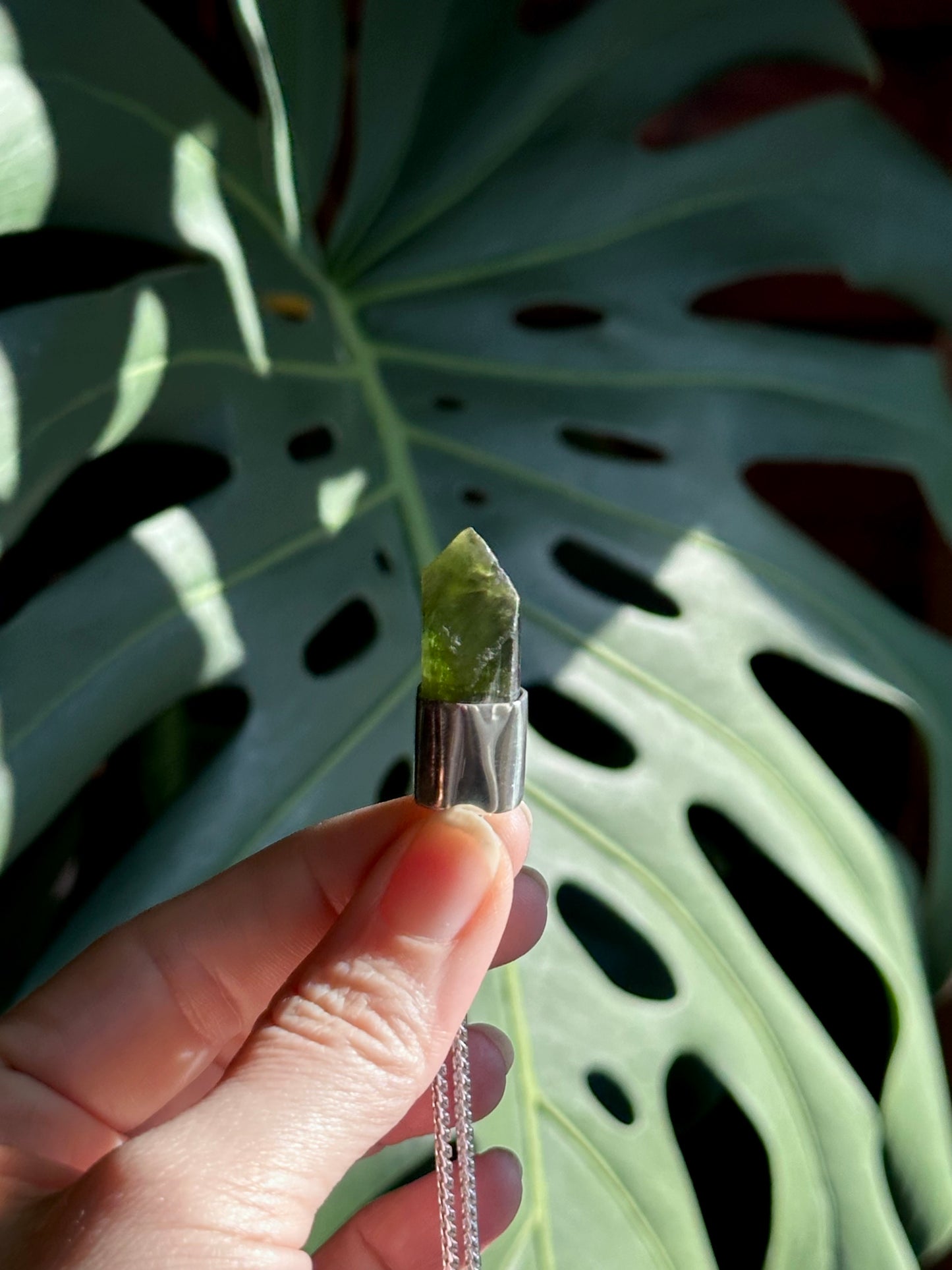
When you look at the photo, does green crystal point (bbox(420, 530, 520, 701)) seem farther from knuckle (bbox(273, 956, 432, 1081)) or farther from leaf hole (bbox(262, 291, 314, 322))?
leaf hole (bbox(262, 291, 314, 322))

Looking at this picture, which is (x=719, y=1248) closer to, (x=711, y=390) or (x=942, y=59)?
(x=711, y=390)

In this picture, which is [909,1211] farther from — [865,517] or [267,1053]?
[865,517]

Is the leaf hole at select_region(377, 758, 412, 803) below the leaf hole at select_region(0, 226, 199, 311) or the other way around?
below

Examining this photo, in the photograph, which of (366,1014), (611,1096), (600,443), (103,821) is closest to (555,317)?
(600,443)

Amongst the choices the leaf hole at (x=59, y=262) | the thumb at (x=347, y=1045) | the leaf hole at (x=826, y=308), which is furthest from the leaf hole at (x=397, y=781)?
the leaf hole at (x=826, y=308)

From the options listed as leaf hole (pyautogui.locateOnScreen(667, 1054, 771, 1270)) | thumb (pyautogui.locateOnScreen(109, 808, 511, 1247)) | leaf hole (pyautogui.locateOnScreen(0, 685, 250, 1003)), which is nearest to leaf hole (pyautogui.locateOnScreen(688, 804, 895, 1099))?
leaf hole (pyautogui.locateOnScreen(667, 1054, 771, 1270))

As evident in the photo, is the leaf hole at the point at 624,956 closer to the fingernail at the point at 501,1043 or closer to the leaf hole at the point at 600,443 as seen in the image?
the fingernail at the point at 501,1043

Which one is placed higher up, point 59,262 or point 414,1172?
point 59,262
